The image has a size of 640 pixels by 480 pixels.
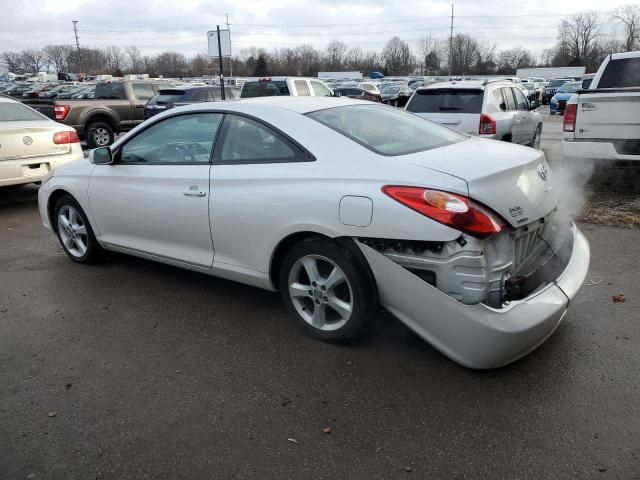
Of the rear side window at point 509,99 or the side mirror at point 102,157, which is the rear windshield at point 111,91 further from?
the side mirror at point 102,157

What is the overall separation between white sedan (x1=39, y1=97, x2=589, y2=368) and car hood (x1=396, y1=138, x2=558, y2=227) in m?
0.01

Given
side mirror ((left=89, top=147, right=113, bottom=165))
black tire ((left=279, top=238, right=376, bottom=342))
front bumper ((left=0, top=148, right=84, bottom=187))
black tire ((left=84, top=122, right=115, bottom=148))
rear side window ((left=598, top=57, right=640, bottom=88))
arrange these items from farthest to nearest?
1. black tire ((left=84, top=122, right=115, bottom=148))
2. rear side window ((left=598, top=57, right=640, bottom=88))
3. front bumper ((left=0, top=148, right=84, bottom=187))
4. side mirror ((left=89, top=147, right=113, bottom=165))
5. black tire ((left=279, top=238, right=376, bottom=342))

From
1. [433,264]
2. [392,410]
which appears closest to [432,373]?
[392,410]

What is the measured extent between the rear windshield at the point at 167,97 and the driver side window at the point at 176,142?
1137 centimetres

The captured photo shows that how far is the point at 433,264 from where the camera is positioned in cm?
287

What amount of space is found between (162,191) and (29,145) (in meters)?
4.51

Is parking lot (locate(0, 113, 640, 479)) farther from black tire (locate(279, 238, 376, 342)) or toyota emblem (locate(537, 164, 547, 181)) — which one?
toyota emblem (locate(537, 164, 547, 181))

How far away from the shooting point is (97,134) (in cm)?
1437

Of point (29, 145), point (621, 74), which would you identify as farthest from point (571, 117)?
point (29, 145)

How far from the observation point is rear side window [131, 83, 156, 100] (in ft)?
52.0

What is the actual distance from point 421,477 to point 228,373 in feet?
4.32

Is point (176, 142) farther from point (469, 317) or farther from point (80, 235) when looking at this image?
point (469, 317)

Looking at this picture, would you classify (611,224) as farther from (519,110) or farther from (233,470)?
(233,470)

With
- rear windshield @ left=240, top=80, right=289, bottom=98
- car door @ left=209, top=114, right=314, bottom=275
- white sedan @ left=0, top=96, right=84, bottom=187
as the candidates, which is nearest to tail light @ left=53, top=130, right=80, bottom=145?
white sedan @ left=0, top=96, right=84, bottom=187
